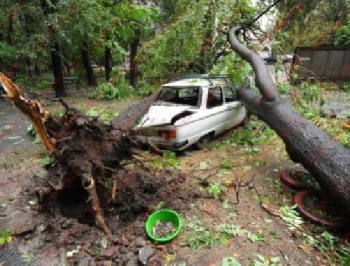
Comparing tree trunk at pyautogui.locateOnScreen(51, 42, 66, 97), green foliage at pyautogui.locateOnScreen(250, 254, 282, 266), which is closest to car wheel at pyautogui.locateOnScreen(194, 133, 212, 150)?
green foliage at pyautogui.locateOnScreen(250, 254, 282, 266)

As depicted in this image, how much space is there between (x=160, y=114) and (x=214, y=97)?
65.3 inches

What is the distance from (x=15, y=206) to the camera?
4434 mm

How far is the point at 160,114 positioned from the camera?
622cm

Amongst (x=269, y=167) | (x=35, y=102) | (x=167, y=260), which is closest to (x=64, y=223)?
(x=167, y=260)

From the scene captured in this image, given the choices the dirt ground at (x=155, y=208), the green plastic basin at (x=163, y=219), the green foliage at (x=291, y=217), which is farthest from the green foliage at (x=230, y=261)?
the green foliage at (x=291, y=217)

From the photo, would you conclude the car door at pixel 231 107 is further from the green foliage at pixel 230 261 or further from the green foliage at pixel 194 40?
the green foliage at pixel 230 261

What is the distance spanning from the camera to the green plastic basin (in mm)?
3553

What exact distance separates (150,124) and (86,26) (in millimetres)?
6878

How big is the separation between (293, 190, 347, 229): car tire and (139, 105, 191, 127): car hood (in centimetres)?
275

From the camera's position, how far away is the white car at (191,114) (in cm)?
596

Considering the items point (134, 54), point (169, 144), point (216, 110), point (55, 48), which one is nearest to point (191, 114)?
→ point (169, 144)

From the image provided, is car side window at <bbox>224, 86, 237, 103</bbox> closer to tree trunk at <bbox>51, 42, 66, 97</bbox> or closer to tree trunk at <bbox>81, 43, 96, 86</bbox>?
tree trunk at <bbox>51, 42, 66, 97</bbox>

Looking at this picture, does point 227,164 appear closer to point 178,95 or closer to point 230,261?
point 178,95

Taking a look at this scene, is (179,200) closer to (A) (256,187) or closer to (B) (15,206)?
(A) (256,187)
